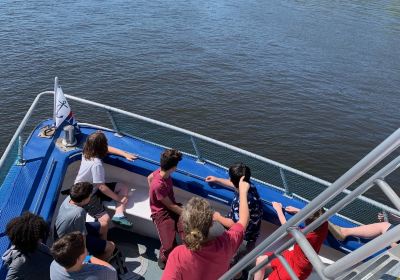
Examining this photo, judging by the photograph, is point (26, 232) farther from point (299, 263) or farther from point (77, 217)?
point (299, 263)

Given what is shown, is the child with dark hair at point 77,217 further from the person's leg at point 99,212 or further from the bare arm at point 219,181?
the bare arm at point 219,181

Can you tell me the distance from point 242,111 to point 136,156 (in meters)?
9.47

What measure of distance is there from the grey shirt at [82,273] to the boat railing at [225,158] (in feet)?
5.27

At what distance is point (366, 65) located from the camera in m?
18.1

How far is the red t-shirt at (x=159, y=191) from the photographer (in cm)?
404

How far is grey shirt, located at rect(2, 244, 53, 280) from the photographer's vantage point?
315cm

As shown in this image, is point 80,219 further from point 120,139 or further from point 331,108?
point 331,108

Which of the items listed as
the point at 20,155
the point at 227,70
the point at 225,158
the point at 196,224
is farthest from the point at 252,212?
the point at 227,70

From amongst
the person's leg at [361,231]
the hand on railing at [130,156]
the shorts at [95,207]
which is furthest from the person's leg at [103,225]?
the person's leg at [361,231]

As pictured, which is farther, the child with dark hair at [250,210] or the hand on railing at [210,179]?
the hand on railing at [210,179]

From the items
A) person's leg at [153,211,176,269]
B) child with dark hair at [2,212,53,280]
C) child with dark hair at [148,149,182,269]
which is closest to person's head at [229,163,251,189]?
child with dark hair at [148,149,182,269]

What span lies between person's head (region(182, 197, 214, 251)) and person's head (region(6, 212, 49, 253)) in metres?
1.27

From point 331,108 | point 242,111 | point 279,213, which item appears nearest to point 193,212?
point 279,213

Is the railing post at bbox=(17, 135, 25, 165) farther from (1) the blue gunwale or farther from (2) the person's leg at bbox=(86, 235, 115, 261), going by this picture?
(2) the person's leg at bbox=(86, 235, 115, 261)
